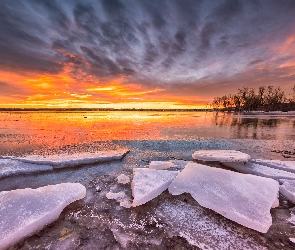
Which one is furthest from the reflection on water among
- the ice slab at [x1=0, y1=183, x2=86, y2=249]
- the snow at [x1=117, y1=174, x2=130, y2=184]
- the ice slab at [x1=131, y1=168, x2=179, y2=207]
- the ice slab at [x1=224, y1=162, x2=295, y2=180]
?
the ice slab at [x1=131, y1=168, x2=179, y2=207]

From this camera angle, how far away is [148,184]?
111 inches

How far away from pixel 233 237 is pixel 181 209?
2.31 ft

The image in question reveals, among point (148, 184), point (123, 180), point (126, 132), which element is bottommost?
point (126, 132)

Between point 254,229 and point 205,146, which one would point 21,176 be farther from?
point 205,146

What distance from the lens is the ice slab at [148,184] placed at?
2469 mm

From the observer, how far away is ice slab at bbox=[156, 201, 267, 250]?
1.73m

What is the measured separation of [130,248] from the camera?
1672mm

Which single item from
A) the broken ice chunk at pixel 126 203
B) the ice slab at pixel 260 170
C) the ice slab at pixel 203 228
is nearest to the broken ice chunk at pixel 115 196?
the broken ice chunk at pixel 126 203

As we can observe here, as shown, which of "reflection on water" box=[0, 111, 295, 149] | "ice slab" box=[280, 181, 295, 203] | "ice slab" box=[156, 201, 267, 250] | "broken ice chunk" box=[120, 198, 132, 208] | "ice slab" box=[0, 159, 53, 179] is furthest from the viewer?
"reflection on water" box=[0, 111, 295, 149]

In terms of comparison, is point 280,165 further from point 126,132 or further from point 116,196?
point 126,132

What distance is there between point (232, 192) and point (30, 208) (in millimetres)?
2711

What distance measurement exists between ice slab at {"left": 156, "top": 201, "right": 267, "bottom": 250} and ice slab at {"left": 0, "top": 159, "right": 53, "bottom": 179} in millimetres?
2974

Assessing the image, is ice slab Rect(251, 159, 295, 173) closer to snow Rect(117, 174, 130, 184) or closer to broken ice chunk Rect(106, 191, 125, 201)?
snow Rect(117, 174, 130, 184)

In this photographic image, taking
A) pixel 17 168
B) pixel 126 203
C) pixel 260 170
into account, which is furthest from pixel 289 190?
pixel 17 168
